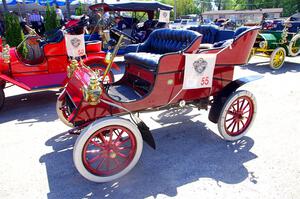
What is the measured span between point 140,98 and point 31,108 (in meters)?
2.73

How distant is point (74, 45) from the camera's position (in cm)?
482

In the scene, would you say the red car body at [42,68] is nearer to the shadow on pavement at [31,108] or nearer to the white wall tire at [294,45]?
the shadow on pavement at [31,108]

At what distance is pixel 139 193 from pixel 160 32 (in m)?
2.48

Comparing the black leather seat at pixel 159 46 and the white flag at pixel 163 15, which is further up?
the white flag at pixel 163 15

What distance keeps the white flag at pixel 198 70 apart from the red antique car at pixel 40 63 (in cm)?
177

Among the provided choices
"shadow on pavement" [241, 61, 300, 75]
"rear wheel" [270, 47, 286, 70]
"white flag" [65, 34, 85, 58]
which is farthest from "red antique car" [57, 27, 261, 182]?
"rear wheel" [270, 47, 286, 70]

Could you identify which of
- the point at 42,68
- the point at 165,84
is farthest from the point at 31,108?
the point at 165,84

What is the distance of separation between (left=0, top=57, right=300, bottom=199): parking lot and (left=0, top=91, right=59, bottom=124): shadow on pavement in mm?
31

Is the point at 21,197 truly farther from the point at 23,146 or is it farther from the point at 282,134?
the point at 282,134

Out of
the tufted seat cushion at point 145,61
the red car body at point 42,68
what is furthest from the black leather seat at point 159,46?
the red car body at point 42,68

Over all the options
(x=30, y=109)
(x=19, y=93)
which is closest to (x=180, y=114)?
(x=30, y=109)

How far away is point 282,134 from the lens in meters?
3.46

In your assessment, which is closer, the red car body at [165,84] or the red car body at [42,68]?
the red car body at [165,84]

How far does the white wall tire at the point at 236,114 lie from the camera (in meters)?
3.05
